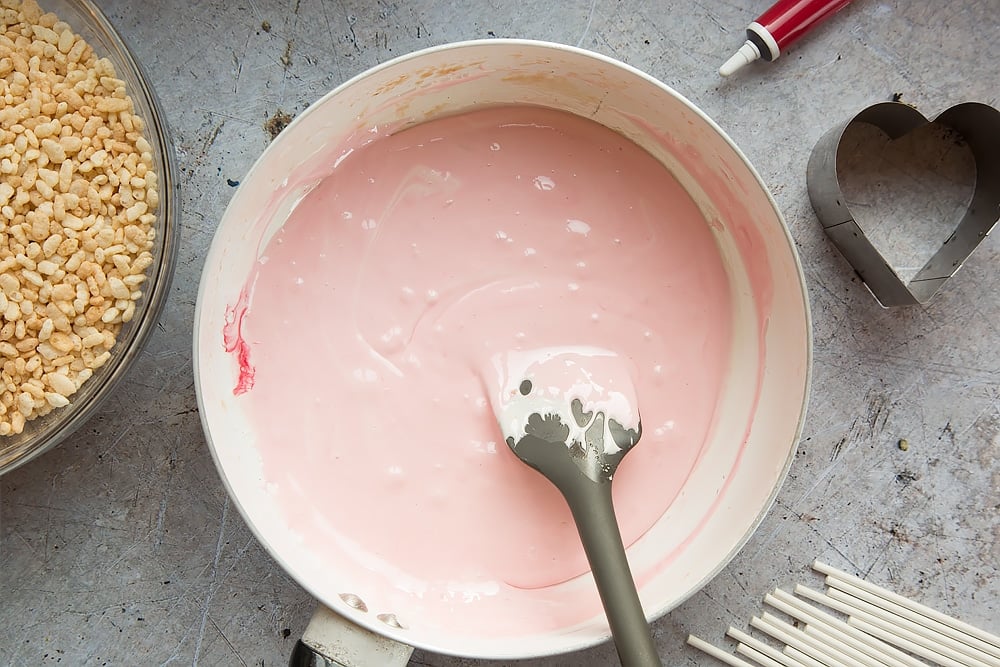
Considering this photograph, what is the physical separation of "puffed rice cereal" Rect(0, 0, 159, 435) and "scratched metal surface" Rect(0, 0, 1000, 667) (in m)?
0.10

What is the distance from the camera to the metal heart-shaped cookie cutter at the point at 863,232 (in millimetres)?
805

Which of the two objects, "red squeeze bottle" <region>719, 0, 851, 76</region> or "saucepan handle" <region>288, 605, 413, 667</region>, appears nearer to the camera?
"saucepan handle" <region>288, 605, 413, 667</region>

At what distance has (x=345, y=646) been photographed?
69 centimetres

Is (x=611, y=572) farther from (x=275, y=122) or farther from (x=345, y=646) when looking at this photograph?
(x=275, y=122)

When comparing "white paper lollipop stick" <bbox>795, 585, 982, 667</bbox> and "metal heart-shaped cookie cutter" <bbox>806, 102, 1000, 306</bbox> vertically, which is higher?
"metal heart-shaped cookie cutter" <bbox>806, 102, 1000, 306</bbox>

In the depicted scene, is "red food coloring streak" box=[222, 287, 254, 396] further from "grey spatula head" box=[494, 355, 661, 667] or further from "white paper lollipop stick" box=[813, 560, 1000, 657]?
"white paper lollipop stick" box=[813, 560, 1000, 657]

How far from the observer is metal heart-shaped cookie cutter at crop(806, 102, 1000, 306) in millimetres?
805

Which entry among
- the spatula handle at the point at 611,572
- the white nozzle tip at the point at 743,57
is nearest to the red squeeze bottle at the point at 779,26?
the white nozzle tip at the point at 743,57

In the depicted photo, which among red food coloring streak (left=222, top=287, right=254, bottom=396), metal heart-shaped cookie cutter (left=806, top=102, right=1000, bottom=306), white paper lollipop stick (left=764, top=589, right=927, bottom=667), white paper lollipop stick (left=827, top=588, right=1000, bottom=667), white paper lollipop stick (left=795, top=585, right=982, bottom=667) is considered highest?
metal heart-shaped cookie cutter (left=806, top=102, right=1000, bottom=306)

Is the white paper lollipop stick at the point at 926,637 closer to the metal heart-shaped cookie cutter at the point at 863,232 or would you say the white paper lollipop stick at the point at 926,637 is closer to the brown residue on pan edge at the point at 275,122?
the metal heart-shaped cookie cutter at the point at 863,232

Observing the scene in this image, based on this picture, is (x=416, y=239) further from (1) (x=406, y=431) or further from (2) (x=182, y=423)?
(2) (x=182, y=423)

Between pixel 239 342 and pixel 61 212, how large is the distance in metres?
0.21

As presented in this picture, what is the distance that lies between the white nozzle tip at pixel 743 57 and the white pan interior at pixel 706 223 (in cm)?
13

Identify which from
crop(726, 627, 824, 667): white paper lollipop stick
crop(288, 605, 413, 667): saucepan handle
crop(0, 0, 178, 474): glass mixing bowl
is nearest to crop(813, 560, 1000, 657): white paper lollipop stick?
crop(726, 627, 824, 667): white paper lollipop stick
